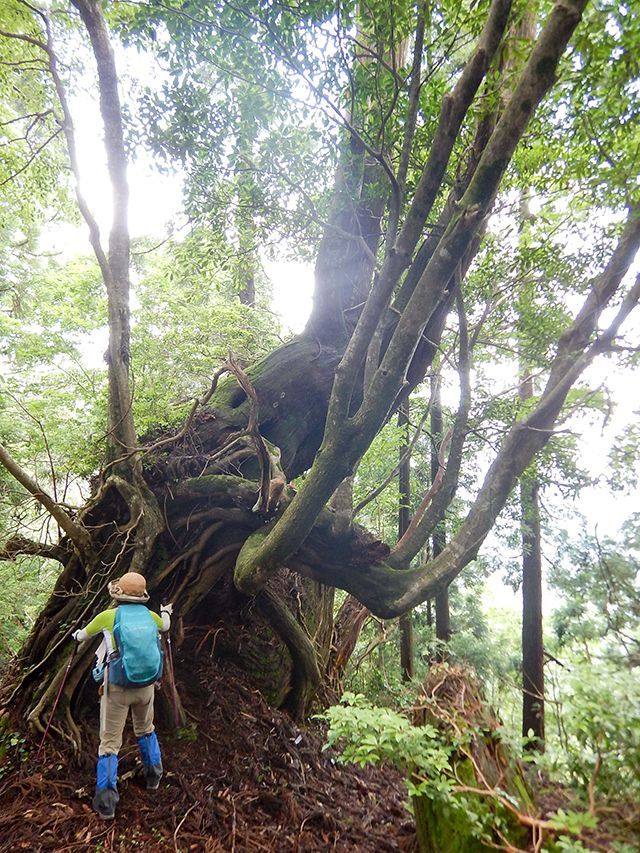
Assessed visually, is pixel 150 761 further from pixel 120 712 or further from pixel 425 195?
pixel 425 195

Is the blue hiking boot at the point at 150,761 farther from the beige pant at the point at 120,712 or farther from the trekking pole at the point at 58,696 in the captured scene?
the trekking pole at the point at 58,696

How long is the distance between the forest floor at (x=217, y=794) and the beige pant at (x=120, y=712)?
1.26 feet

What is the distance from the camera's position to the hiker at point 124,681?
319 cm

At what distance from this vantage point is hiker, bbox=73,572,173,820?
3188 millimetres

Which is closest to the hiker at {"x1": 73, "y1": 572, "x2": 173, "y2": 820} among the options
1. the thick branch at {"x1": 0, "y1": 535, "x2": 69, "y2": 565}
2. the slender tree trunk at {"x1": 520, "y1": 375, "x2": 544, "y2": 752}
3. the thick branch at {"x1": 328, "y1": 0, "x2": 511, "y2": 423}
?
the thick branch at {"x1": 0, "y1": 535, "x2": 69, "y2": 565}

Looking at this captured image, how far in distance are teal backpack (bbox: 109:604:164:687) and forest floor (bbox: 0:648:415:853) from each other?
2.62 ft

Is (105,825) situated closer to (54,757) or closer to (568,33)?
(54,757)

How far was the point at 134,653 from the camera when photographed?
130 inches

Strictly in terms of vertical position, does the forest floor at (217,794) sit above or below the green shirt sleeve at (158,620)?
below

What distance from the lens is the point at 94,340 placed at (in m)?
8.25

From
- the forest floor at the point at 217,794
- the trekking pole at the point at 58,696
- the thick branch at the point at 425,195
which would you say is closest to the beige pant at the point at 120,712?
the forest floor at the point at 217,794

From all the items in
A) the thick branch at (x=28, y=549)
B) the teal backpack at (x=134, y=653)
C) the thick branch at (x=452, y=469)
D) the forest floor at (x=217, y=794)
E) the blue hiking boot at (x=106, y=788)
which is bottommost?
the forest floor at (x=217, y=794)

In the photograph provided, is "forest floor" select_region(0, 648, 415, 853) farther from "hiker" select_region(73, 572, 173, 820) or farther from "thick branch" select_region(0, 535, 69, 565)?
"thick branch" select_region(0, 535, 69, 565)

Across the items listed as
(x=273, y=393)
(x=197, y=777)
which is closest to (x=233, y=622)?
(x=197, y=777)
